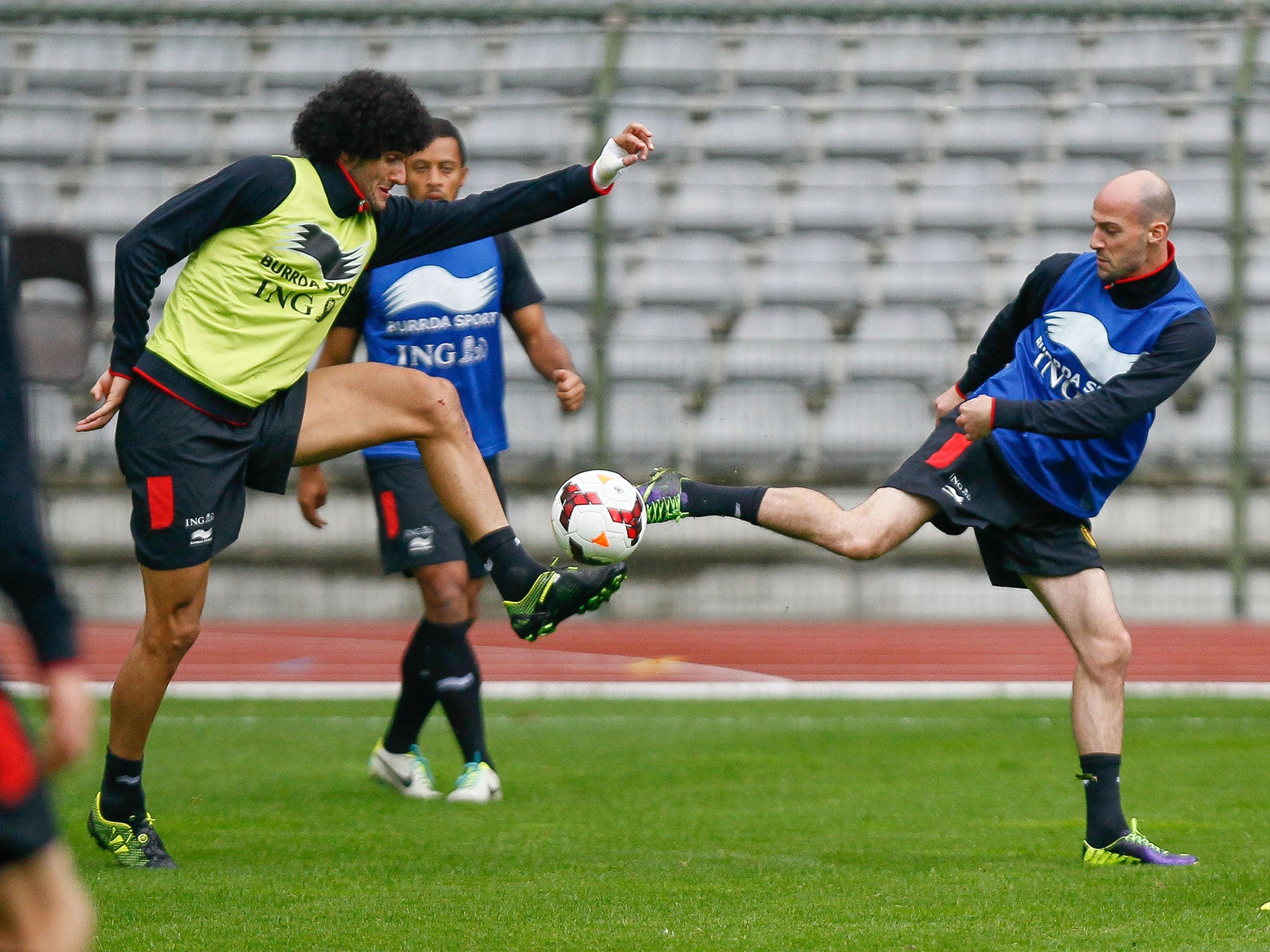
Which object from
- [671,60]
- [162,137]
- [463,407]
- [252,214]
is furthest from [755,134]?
[252,214]

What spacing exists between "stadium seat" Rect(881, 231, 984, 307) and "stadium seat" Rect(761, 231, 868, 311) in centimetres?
25

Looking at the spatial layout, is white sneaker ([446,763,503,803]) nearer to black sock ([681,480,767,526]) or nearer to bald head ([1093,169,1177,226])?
black sock ([681,480,767,526])

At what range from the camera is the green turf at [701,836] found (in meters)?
3.73

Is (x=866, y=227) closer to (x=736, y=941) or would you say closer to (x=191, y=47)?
(x=191, y=47)

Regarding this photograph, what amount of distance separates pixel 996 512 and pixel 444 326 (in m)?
2.28

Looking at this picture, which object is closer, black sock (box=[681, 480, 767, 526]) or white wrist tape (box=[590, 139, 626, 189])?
white wrist tape (box=[590, 139, 626, 189])

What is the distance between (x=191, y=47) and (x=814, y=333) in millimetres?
6410

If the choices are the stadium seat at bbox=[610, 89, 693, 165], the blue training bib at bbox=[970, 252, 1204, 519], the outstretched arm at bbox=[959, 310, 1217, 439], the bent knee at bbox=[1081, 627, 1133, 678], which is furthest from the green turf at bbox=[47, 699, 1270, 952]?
the stadium seat at bbox=[610, 89, 693, 165]

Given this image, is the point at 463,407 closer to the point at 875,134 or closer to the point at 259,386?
the point at 259,386

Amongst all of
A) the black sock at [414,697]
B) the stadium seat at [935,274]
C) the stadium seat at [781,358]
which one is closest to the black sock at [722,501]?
the black sock at [414,697]

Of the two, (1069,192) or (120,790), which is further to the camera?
(1069,192)

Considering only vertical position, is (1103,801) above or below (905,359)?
below

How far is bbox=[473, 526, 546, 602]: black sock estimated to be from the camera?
4.47 m

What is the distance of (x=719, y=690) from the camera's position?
28.9 ft
